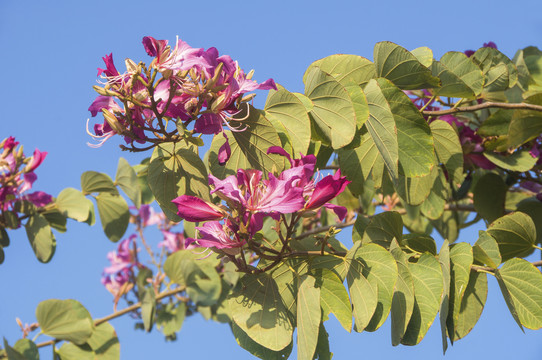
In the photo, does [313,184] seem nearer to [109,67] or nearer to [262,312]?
[262,312]

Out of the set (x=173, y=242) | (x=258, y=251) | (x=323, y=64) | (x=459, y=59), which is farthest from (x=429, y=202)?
(x=173, y=242)

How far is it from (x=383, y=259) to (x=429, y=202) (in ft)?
3.81

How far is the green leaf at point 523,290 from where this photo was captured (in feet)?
4.94

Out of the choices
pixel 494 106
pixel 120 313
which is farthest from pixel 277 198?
pixel 120 313

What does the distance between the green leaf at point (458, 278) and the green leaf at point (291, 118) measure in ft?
1.60

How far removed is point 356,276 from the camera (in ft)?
4.75

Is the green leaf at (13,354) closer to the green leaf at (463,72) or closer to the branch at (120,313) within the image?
the branch at (120,313)

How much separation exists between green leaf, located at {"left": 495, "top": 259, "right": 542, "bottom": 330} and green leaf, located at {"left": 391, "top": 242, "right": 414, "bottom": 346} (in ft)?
0.90

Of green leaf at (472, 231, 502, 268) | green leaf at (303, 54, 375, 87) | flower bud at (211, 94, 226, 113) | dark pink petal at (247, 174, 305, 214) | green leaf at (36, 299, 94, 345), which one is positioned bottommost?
green leaf at (36, 299, 94, 345)

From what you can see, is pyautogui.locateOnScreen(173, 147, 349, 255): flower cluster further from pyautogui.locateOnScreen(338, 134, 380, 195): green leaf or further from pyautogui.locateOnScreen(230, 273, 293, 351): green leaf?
pyautogui.locateOnScreen(338, 134, 380, 195): green leaf

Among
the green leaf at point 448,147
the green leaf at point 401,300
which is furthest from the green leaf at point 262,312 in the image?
the green leaf at point 448,147

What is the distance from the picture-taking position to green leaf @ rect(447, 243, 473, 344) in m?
1.45

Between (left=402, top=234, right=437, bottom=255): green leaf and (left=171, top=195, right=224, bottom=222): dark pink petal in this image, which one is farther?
(left=402, top=234, right=437, bottom=255): green leaf

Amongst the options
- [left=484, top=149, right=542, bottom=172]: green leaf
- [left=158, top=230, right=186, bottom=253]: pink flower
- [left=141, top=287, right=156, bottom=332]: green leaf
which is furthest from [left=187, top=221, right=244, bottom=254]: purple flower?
[left=158, top=230, right=186, bottom=253]: pink flower
